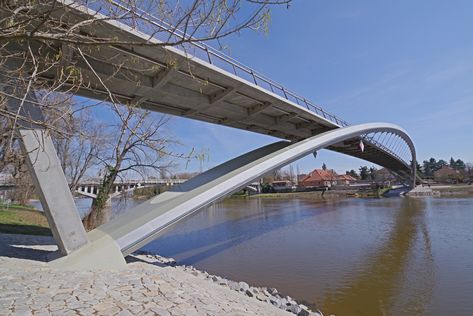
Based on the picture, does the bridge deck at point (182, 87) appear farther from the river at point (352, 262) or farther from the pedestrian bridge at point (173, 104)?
the river at point (352, 262)

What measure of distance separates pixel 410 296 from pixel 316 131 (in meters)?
11.2

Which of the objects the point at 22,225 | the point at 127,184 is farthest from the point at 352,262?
the point at 22,225

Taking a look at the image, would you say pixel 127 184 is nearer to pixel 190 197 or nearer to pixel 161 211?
pixel 190 197

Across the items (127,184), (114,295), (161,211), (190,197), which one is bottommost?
(114,295)

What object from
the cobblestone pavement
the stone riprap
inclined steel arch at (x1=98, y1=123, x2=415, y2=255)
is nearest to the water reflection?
the stone riprap

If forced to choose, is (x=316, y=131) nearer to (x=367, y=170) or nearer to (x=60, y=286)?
(x=60, y=286)

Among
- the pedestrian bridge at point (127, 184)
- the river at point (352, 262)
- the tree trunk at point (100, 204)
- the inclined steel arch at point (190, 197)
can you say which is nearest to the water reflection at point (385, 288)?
the river at point (352, 262)

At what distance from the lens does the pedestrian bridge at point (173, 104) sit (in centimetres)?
488

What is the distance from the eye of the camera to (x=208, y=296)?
4.21m

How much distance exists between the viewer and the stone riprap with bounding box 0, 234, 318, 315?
3239 mm

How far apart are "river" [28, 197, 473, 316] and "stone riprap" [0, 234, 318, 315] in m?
1.56

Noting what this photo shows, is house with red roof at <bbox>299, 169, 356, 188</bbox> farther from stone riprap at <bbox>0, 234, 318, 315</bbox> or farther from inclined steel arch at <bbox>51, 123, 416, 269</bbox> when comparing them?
stone riprap at <bbox>0, 234, 318, 315</bbox>

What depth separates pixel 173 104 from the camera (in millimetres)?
9352

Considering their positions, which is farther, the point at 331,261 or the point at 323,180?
the point at 323,180
